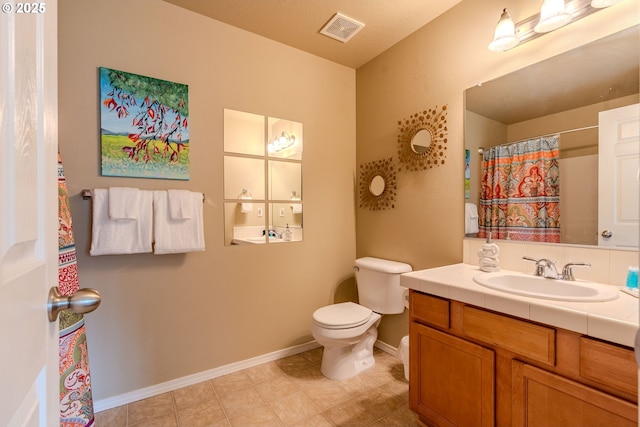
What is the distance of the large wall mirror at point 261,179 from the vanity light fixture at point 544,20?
4.79 feet

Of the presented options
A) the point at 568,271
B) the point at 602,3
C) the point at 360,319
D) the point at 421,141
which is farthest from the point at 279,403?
the point at 602,3

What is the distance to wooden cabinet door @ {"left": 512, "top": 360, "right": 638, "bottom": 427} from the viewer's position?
90 centimetres

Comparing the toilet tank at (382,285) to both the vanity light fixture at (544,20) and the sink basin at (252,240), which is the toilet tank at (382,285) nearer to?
the sink basin at (252,240)

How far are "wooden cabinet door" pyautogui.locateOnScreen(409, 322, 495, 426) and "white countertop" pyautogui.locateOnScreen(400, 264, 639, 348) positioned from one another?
22 centimetres

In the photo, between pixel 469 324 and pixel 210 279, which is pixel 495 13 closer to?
pixel 469 324

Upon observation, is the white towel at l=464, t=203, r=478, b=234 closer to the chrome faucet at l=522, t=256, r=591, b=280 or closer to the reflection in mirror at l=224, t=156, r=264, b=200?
the chrome faucet at l=522, t=256, r=591, b=280

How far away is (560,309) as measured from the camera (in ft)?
3.29

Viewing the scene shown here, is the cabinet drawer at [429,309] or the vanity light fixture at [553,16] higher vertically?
the vanity light fixture at [553,16]

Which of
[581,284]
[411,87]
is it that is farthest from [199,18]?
[581,284]

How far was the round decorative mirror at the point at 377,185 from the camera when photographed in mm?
2420

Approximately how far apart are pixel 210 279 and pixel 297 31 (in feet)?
6.28

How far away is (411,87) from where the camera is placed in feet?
7.13

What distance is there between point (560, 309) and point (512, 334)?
0.21m

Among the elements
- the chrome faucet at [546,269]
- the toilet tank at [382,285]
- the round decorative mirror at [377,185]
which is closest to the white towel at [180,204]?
the toilet tank at [382,285]
